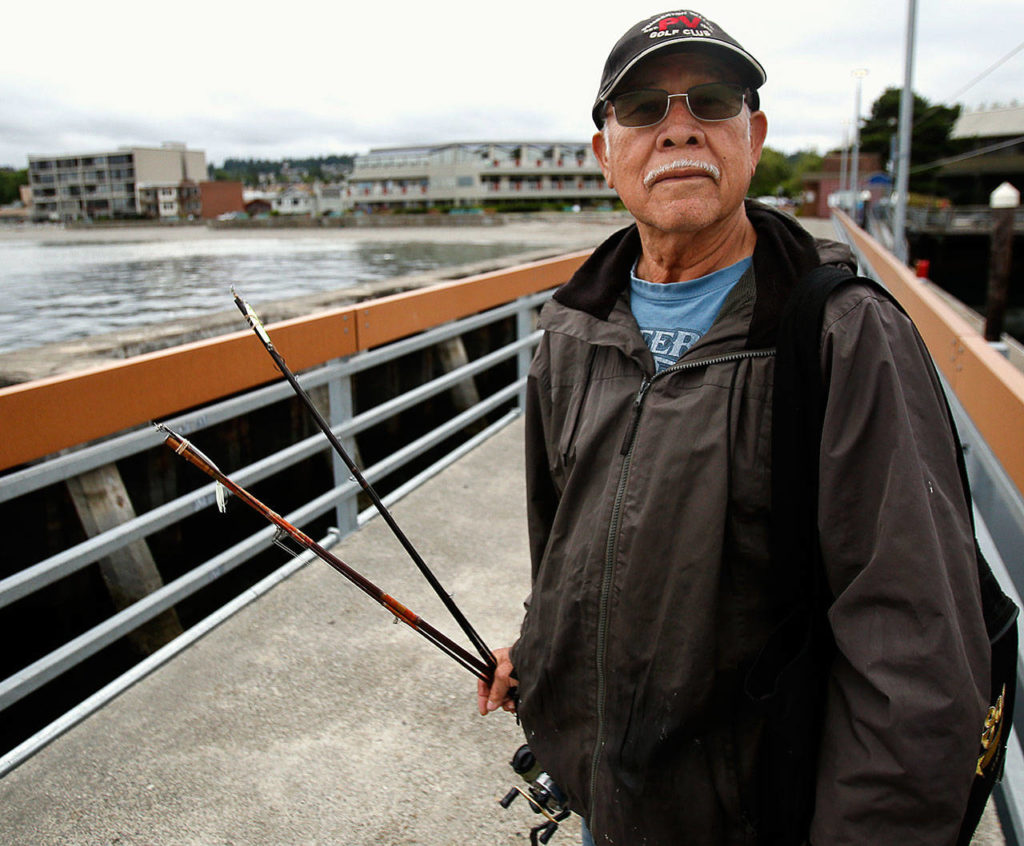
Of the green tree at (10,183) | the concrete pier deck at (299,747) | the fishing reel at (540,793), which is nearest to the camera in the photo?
the fishing reel at (540,793)

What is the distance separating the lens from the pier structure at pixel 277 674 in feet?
7.78

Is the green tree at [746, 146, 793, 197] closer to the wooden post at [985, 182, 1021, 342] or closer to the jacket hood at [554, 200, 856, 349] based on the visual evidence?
the wooden post at [985, 182, 1021, 342]

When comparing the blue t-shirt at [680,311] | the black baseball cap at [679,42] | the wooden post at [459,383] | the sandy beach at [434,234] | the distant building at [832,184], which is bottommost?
the wooden post at [459,383]

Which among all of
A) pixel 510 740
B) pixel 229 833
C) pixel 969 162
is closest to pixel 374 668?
pixel 510 740

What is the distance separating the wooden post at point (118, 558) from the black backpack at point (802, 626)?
3.57 meters

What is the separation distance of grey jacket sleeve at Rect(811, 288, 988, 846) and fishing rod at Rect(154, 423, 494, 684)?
3.11 feet

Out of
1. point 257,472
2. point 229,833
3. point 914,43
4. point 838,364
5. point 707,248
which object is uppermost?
point 914,43

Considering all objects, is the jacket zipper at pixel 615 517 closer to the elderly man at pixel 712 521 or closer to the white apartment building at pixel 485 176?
the elderly man at pixel 712 521

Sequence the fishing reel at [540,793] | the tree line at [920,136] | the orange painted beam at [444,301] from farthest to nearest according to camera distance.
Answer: the tree line at [920,136], the orange painted beam at [444,301], the fishing reel at [540,793]

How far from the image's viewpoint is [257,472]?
362cm

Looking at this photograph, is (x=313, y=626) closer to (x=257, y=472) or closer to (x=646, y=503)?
(x=257, y=472)

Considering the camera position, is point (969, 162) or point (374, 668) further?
point (969, 162)

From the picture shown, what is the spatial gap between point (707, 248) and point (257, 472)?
258cm

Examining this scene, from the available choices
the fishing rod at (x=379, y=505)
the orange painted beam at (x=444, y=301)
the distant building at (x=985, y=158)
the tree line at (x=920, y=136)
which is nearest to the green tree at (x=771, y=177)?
the tree line at (x=920, y=136)
